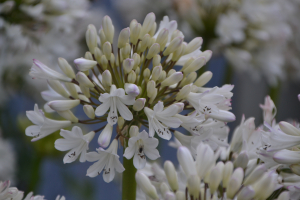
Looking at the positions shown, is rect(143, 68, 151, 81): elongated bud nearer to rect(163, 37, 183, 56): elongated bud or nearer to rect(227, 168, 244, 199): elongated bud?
rect(163, 37, 183, 56): elongated bud

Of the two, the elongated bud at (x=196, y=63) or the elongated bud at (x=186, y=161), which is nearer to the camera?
the elongated bud at (x=186, y=161)

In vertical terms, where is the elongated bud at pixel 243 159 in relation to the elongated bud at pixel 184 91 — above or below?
below

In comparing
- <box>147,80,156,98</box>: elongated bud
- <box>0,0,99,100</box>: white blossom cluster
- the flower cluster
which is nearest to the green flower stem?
the flower cluster

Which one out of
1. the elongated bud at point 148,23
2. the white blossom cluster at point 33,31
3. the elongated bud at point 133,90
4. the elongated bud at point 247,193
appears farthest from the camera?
the white blossom cluster at point 33,31

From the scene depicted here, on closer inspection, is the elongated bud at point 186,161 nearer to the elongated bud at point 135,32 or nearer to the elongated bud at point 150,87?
the elongated bud at point 150,87

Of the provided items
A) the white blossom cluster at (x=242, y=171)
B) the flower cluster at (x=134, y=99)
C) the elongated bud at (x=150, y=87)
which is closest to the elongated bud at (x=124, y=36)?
the flower cluster at (x=134, y=99)

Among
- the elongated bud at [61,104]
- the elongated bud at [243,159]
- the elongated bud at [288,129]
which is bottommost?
the elongated bud at [243,159]

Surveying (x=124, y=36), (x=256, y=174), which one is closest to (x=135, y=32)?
(x=124, y=36)

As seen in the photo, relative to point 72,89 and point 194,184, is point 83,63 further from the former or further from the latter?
point 194,184

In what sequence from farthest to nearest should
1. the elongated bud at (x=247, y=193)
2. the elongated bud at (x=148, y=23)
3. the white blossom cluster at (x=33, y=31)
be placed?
the white blossom cluster at (x=33, y=31), the elongated bud at (x=148, y=23), the elongated bud at (x=247, y=193)
